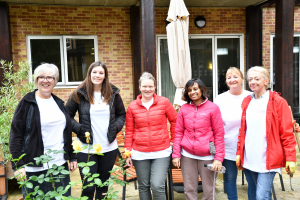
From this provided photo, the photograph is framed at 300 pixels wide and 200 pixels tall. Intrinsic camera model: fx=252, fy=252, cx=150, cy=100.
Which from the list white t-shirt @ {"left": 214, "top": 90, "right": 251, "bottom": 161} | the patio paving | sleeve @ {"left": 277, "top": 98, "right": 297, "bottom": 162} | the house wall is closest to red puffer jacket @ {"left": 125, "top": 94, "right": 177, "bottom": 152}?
white t-shirt @ {"left": 214, "top": 90, "right": 251, "bottom": 161}

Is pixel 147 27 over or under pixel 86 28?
under

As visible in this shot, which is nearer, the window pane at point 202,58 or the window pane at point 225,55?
the window pane at point 202,58

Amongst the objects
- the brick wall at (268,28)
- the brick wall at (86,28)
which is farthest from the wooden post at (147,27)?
the brick wall at (268,28)

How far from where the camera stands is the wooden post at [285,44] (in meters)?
5.32

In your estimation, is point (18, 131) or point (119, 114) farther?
point (119, 114)

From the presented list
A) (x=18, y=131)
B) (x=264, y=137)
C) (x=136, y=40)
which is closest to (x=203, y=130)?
(x=264, y=137)

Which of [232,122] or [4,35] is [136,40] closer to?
[4,35]

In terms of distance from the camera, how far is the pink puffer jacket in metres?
2.49

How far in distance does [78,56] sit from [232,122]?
462 centimetres

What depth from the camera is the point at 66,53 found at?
20.1 feet

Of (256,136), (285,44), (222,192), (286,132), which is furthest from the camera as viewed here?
(285,44)

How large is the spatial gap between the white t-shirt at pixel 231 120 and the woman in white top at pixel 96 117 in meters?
1.15

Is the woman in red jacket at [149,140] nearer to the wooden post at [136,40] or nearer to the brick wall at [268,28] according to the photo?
the wooden post at [136,40]

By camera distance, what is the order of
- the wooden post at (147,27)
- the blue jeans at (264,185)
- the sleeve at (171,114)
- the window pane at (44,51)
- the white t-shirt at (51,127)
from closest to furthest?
the white t-shirt at (51,127) → the blue jeans at (264,185) → the sleeve at (171,114) → the wooden post at (147,27) → the window pane at (44,51)
